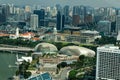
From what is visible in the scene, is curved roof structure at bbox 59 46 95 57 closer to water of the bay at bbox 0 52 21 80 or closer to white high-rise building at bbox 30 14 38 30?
water of the bay at bbox 0 52 21 80

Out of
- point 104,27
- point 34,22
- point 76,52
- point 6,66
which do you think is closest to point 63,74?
point 6,66

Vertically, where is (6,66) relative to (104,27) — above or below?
below

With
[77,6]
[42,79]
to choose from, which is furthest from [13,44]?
[77,6]

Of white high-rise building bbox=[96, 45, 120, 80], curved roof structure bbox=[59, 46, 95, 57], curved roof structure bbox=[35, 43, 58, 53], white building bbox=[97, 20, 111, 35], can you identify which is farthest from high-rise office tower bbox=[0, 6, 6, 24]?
white high-rise building bbox=[96, 45, 120, 80]

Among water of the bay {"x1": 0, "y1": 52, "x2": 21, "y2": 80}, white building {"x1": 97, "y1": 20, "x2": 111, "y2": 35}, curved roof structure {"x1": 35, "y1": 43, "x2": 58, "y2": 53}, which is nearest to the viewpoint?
water of the bay {"x1": 0, "y1": 52, "x2": 21, "y2": 80}

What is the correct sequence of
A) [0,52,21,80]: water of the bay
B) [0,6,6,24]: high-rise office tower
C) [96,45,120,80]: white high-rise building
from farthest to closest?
[0,6,6,24]: high-rise office tower
[0,52,21,80]: water of the bay
[96,45,120,80]: white high-rise building

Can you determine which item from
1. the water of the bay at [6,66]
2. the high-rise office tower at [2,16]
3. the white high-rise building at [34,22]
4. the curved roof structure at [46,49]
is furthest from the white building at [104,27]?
the water of the bay at [6,66]

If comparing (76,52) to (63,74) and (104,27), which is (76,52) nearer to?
(63,74)

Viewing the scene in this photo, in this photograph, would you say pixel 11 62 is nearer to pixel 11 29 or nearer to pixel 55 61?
pixel 55 61
